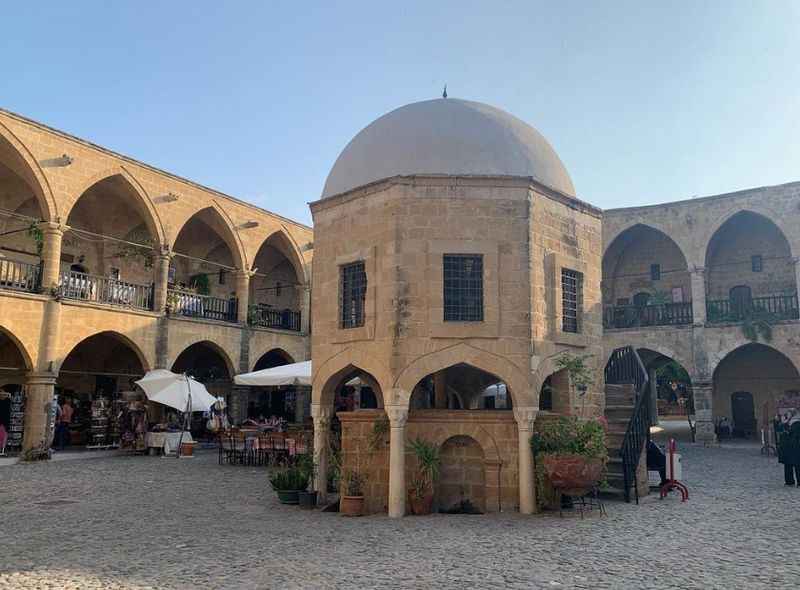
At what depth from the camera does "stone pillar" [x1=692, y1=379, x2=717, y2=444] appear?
20750mm

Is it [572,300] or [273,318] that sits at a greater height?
[273,318]

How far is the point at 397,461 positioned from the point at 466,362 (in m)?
1.60

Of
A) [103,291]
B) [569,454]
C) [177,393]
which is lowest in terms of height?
[569,454]

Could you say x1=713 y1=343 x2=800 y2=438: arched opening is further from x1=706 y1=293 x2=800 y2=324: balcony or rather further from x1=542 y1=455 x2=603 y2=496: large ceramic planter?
x1=542 y1=455 x2=603 y2=496: large ceramic planter

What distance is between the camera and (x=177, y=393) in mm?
16766

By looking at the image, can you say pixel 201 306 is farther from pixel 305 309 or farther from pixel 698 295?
pixel 698 295

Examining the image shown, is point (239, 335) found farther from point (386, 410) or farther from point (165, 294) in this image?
point (386, 410)

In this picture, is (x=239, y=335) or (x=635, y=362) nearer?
(x=635, y=362)

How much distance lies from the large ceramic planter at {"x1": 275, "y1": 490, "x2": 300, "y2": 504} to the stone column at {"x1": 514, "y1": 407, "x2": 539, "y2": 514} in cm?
323

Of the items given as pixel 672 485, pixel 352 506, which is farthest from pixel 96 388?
pixel 672 485

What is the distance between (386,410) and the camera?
29.9 feet

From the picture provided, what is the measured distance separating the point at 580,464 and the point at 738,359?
18157mm

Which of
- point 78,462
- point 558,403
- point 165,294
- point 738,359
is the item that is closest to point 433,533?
point 558,403

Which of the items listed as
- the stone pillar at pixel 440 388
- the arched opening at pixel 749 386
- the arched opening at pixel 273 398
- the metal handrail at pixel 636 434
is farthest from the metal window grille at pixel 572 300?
the arched opening at pixel 273 398
